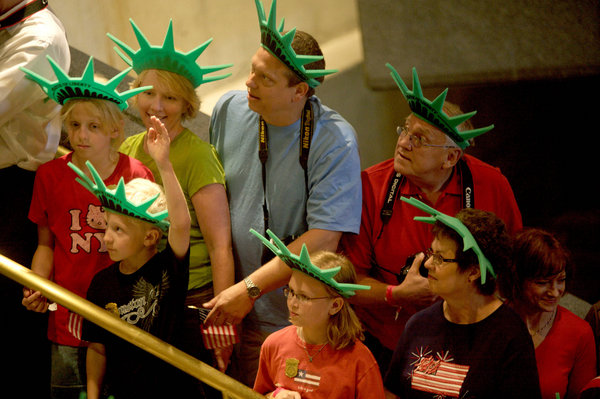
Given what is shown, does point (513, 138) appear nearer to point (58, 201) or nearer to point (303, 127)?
point (303, 127)

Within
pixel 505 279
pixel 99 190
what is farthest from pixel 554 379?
pixel 99 190

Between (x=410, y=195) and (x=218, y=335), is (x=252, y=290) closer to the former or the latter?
(x=218, y=335)

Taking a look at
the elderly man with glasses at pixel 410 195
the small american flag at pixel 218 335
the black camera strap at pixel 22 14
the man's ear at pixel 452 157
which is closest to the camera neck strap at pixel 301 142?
the elderly man with glasses at pixel 410 195

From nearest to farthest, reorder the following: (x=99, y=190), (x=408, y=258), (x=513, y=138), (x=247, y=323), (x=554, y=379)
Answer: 1. (x=99, y=190)
2. (x=554, y=379)
3. (x=408, y=258)
4. (x=247, y=323)
5. (x=513, y=138)

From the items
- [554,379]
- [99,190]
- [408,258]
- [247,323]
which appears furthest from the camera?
[247,323]

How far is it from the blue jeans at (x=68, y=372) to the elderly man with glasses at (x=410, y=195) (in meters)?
1.10

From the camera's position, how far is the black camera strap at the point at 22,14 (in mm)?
3117

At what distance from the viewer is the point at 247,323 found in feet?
10.3

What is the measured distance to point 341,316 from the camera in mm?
2494

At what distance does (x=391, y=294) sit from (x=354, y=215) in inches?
13.4

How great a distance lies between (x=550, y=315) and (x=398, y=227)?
67cm

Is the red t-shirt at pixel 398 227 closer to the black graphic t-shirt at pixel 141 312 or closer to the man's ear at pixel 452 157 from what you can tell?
the man's ear at pixel 452 157

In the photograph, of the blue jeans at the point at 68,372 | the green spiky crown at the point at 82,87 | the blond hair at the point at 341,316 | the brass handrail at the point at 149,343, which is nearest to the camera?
the brass handrail at the point at 149,343

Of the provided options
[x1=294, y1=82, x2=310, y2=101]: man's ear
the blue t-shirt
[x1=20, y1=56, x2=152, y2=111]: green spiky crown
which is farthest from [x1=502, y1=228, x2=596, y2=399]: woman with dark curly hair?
[x1=20, y1=56, x2=152, y2=111]: green spiky crown
